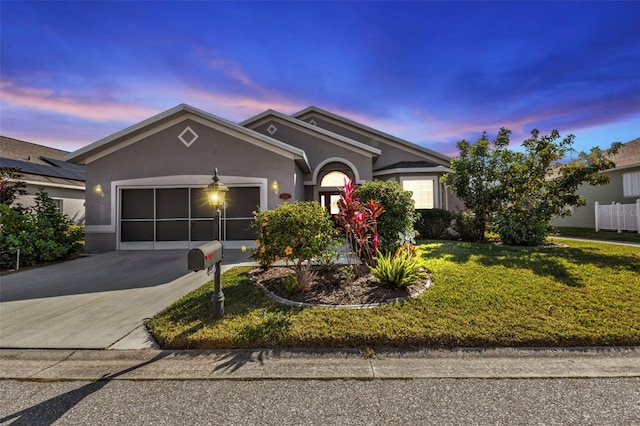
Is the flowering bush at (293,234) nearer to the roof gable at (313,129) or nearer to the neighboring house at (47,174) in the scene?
the roof gable at (313,129)

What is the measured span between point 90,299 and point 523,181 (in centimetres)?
1357

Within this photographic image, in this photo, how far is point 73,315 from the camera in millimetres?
4789

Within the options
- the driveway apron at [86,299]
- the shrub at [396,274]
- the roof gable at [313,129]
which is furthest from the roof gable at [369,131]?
the shrub at [396,274]

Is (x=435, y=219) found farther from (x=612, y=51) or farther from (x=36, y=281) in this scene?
(x=36, y=281)

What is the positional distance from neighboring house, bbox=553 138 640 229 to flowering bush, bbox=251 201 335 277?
17.7 meters

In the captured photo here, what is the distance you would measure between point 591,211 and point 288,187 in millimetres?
18923

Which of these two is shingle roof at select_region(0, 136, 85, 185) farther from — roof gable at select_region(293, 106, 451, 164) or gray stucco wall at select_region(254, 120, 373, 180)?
roof gable at select_region(293, 106, 451, 164)

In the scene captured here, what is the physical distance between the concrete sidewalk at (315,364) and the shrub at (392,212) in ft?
12.1

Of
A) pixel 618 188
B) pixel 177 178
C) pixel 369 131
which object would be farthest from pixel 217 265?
pixel 618 188

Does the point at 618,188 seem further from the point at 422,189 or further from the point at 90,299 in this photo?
the point at 90,299

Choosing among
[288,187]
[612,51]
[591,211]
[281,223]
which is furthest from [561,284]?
[591,211]

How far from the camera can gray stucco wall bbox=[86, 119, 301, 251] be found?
35.5 ft

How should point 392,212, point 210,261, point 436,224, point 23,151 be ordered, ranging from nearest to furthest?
point 210,261 → point 392,212 → point 436,224 → point 23,151

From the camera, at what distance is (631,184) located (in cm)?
1432
